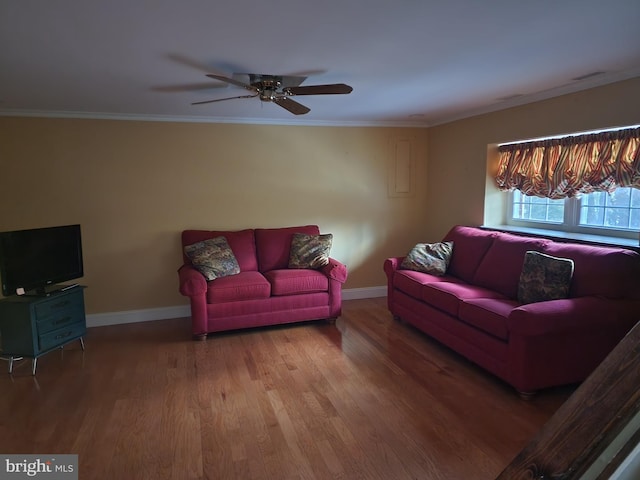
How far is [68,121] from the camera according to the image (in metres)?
4.23

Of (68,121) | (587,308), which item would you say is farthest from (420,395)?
(68,121)

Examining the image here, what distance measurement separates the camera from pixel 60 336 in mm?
3588

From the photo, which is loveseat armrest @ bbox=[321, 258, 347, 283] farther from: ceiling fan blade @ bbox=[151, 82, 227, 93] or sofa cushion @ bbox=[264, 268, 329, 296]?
ceiling fan blade @ bbox=[151, 82, 227, 93]

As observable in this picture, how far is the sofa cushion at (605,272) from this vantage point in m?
2.90

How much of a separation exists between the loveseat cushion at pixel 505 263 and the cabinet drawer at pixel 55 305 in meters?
3.74

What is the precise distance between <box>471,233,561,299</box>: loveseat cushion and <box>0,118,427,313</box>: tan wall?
1.74 m

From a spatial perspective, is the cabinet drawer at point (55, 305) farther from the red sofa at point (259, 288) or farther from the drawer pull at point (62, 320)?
the red sofa at point (259, 288)

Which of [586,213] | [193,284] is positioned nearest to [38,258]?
[193,284]

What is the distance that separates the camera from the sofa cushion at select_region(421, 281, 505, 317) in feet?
11.5

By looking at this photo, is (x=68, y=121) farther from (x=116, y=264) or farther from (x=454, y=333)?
(x=454, y=333)

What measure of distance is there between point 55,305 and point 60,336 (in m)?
0.28

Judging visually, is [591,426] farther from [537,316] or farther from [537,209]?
[537,209]

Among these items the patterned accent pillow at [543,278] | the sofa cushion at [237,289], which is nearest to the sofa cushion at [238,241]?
the sofa cushion at [237,289]

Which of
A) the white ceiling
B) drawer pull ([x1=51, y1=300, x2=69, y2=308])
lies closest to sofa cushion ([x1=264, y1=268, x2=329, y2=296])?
the white ceiling
